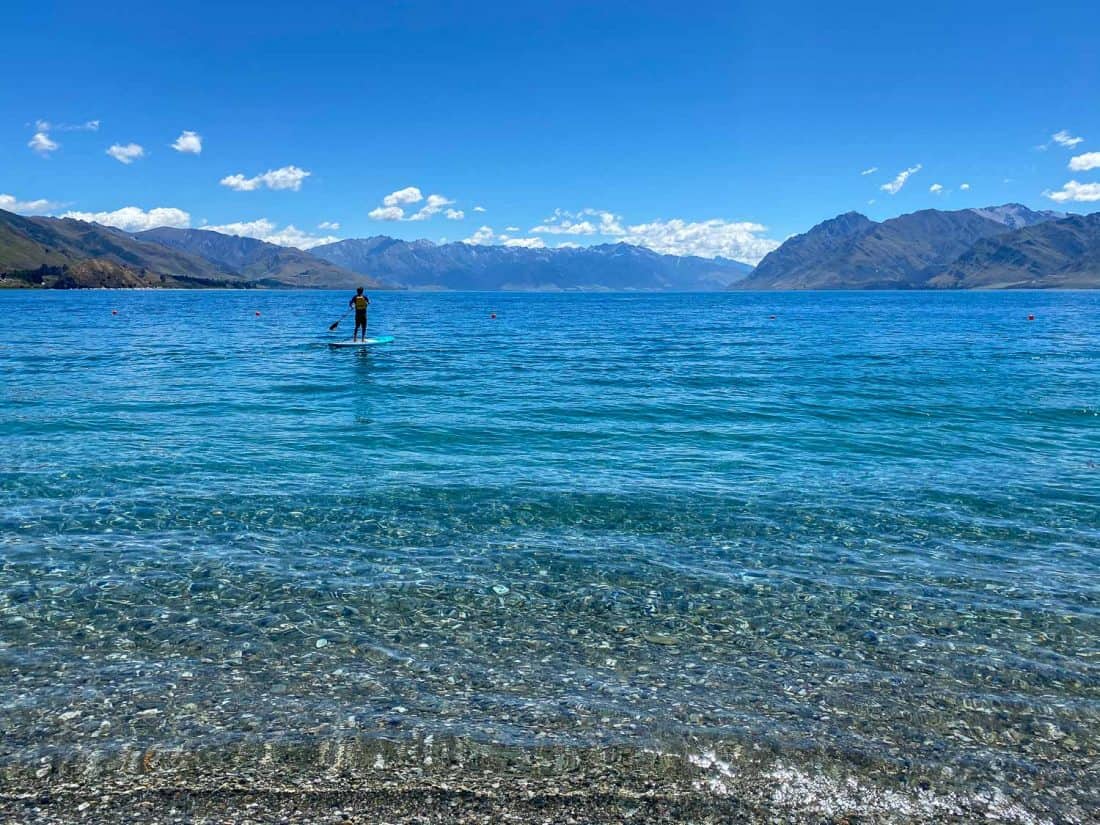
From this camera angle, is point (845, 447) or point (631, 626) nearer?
point (631, 626)

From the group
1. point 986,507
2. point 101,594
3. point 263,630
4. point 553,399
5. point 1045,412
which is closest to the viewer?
point 263,630

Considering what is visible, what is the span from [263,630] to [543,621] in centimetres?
403

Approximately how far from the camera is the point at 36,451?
2141cm

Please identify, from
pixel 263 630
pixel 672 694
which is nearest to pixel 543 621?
pixel 672 694

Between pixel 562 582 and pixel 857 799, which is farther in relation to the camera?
pixel 562 582

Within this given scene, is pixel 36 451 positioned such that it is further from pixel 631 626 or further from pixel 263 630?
pixel 631 626

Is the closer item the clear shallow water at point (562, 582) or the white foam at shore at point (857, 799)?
the white foam at shore at point (857, 799)

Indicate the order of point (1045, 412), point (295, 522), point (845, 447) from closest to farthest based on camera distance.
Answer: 1. point (295, 522)
2. point (845, 447)
3. point (1045, 412)

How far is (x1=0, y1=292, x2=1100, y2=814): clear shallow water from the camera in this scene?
828 cm

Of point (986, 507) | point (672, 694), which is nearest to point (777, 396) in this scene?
point (986, 507)

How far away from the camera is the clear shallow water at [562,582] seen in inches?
326

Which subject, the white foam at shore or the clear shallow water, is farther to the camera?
the clear shallow water

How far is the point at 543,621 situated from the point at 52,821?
614 cm

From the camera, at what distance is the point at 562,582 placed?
40.0 feet
